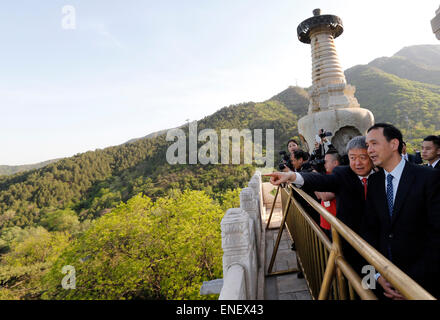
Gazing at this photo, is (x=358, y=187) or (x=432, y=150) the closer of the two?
(x=358, y=187)

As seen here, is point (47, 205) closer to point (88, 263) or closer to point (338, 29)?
point (88, 263)

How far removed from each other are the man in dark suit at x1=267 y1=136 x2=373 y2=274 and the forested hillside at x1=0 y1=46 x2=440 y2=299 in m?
13.9

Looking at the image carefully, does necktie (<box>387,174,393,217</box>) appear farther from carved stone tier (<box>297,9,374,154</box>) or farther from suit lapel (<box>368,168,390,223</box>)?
carved stone tier (<box>297,9,374,154</box>)

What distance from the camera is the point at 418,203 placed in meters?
1.51

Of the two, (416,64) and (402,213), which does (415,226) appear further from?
(416,64)

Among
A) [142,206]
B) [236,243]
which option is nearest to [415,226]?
[236,243]

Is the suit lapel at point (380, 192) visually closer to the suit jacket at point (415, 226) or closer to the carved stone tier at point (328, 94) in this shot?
the suit jacket at point (415, 226)

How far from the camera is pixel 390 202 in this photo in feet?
5.58

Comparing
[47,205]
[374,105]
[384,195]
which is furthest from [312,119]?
[47,205]

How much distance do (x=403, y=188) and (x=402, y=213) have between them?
0.59ft

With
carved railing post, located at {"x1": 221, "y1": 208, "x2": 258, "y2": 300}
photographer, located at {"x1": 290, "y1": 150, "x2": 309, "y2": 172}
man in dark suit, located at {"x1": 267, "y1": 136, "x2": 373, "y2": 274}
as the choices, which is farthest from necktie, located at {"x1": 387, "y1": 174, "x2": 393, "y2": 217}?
photographer, located at {"x1": 290, "y1": 150, "x2": 309, "y2": 172}
